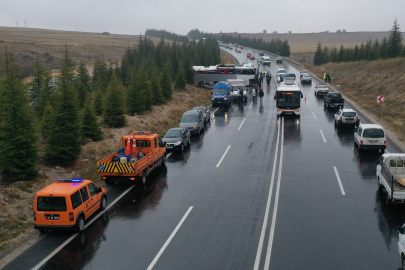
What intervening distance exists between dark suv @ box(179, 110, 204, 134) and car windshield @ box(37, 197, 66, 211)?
17260 mm

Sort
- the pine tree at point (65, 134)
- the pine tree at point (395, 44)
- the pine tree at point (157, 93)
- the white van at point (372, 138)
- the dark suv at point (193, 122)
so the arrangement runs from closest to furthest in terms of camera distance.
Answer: the pine tree at point (65, 134)
the white van at point (372, 138)
the dark suv at point (193, 122)
the pine tree at point (157, 93)
the pine tree at point (395, 44)

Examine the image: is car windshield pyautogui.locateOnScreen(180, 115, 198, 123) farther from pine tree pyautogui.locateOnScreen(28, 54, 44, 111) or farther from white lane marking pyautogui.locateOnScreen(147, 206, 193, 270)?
white lane marking pyautogui.locateOnScreen(147, 206, 193, 270)

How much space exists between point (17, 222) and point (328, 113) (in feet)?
107

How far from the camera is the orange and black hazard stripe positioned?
17469 mm

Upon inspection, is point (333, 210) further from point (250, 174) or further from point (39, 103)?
point (39, 103)

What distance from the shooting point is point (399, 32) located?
233 ft

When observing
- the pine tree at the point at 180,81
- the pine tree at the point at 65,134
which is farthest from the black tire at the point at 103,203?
the pine tree at the point at 180,81

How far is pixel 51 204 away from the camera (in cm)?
1288

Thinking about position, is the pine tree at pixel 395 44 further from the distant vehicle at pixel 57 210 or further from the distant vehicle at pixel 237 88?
the distant vehicle at pixel 57 210

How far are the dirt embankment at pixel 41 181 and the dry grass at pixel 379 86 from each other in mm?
20611

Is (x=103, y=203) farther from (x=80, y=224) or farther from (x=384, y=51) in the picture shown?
(x=384, y=51)

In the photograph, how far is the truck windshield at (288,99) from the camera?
36.6m

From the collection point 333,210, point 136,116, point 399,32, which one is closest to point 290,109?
point 136,116

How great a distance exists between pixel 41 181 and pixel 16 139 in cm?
228
